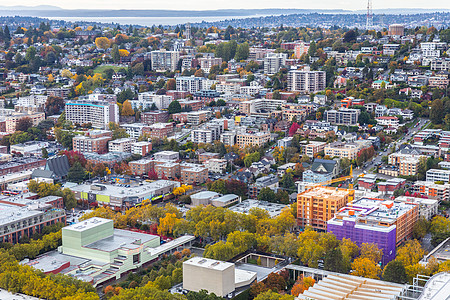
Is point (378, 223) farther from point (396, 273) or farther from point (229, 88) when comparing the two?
point (229, 88)

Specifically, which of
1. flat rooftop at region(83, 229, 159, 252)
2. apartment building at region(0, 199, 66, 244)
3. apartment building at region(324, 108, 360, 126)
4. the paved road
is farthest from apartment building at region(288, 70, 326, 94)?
flat rooftop at region(83, 229, 159, 252)

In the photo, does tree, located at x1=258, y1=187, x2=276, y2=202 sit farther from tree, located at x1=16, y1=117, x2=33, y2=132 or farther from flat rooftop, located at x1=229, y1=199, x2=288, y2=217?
tree, located at x1=16, y1=117, x2=33, y2=132

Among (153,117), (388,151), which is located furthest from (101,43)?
(388,151)

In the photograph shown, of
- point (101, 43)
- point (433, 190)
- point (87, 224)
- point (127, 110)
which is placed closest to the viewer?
point (87, 224)

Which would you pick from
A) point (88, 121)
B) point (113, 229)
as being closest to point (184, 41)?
point (88, 121)

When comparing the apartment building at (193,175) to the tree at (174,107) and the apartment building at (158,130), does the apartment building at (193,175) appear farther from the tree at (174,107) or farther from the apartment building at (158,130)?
the tree at (174,107)

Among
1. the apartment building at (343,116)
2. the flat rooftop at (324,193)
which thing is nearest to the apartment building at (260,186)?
the flat rooftop at (324,193)
